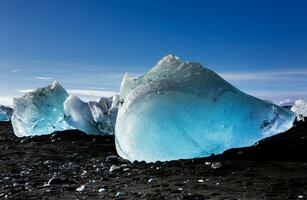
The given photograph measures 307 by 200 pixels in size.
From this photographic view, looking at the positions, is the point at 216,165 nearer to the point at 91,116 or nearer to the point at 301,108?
the point at 91,116

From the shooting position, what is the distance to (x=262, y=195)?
5660 millimetres

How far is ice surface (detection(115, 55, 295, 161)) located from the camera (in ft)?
28.1

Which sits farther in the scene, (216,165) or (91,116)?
(91,116)

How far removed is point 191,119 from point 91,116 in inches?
300

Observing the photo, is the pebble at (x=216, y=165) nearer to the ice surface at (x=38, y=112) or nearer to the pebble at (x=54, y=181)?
the pebble at (x=54, y=181)

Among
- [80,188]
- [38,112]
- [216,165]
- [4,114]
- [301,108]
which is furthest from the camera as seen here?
[4,114]

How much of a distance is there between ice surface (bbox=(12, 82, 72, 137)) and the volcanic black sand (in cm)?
558

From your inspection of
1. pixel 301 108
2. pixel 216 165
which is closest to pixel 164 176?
pixel 216 165

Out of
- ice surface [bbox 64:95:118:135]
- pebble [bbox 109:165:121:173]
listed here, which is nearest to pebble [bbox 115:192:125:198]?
pebble [bbox 109:165:121:173]

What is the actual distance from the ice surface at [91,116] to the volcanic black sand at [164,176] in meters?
4.03

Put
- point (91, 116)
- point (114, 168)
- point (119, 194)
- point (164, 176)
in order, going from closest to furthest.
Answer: point (119, 194)
point (164, 176)
point (114, 168)
point (91, 116)

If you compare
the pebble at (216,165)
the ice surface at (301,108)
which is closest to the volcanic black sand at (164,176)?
the pebble at (216,165)

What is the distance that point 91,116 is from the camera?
51.4 feet

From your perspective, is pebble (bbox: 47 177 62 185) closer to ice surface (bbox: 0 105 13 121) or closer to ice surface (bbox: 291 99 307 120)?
ice surface (bbox: 291 99 307 120)
